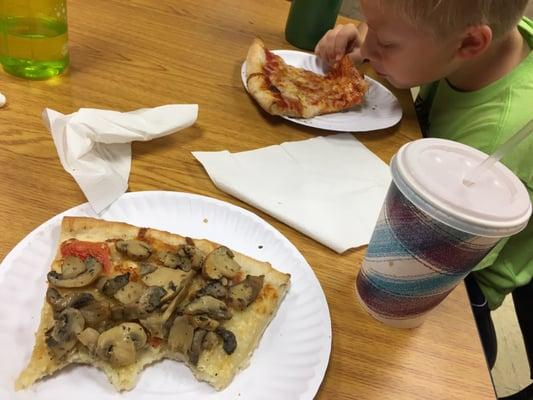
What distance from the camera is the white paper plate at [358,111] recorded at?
1115 millimetres

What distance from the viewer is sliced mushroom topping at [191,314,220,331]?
2.05ft

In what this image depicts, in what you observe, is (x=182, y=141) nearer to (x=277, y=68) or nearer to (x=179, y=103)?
(x=179, y=103)

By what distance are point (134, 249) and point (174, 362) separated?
15 centimetres

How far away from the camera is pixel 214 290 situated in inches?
25.9

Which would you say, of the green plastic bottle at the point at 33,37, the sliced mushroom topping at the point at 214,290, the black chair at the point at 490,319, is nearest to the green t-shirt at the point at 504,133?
the black chair at the point at 490,319

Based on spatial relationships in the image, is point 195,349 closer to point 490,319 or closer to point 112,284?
point 112,284

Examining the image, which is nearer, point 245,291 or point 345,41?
point 245,291

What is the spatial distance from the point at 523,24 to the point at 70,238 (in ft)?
3.64

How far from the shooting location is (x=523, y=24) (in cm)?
123

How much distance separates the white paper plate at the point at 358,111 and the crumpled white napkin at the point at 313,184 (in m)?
0.06

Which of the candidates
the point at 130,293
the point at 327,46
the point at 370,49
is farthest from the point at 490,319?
the point at 130,293

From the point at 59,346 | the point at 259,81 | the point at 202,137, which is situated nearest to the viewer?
the point at 59,346

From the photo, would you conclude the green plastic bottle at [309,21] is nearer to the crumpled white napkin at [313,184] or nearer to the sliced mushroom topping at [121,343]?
the crumpled white napkin at [313,184]

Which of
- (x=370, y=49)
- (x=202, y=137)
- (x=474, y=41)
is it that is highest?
(x=474, y=41)
